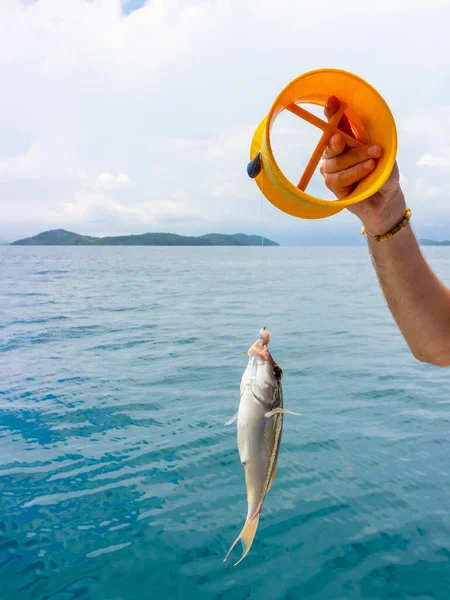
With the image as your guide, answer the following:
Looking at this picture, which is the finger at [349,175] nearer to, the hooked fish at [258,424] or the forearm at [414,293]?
the forearm at [414,293]

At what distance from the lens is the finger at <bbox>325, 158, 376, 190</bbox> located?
83.0 inches

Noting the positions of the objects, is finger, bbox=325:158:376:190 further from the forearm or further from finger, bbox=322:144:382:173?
the forearm

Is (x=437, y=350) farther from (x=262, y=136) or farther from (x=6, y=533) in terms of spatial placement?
(x=6, y=533)

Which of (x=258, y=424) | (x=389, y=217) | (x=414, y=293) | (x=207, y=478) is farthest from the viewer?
(x=207, y=478)

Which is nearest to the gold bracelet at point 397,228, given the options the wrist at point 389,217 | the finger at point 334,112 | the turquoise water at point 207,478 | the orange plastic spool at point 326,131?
the wrist at point 389,217

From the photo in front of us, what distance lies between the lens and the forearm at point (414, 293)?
96.9 inches

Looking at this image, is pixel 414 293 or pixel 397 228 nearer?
pixel 397 228

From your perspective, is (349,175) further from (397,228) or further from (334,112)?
(397,228)

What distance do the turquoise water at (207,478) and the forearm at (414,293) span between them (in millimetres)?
3056

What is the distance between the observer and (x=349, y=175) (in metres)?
2.16

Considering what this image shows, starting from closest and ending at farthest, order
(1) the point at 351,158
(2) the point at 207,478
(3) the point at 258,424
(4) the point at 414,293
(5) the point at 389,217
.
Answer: (1) the point at 351,158 < (5) the point at 389,217 < (4) the point at 414,293 < (3) the point at 258,424 < (2) the point at 207,478

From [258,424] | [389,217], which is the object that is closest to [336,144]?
[389,217]

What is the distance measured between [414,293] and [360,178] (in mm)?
745

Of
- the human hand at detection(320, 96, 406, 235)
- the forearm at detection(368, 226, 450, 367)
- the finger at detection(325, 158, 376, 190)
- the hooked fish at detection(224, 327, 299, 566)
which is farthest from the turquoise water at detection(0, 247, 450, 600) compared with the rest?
the finger at detection(325, 158, 376, 190)
